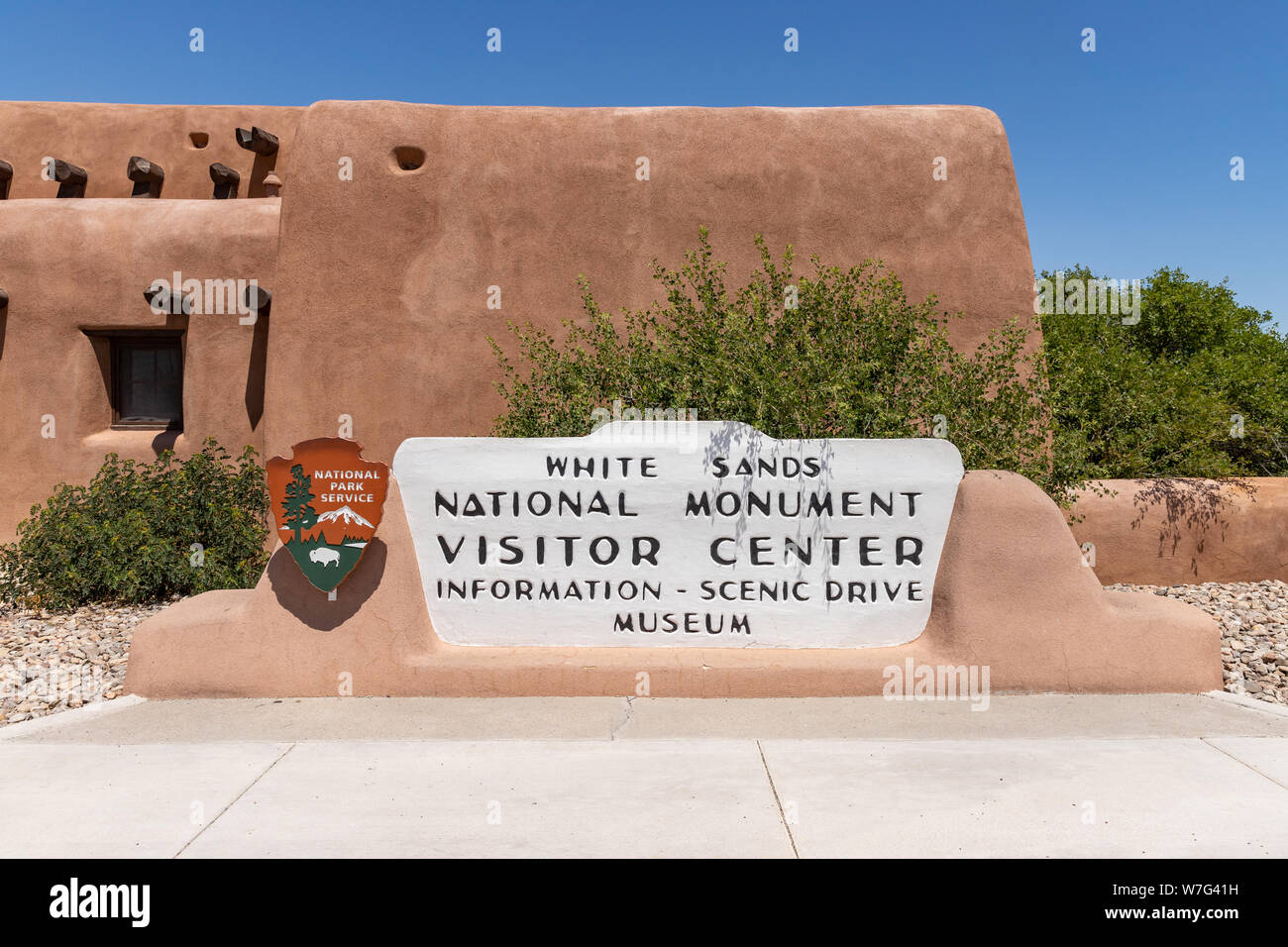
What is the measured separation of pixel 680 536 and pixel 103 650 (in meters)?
4.51

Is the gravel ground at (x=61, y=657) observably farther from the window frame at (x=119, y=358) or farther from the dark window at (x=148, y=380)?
the dark window at (x=148, y=380)

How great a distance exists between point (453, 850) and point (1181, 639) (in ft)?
15.5

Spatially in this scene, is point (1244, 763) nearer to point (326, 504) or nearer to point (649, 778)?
point (649, 778)

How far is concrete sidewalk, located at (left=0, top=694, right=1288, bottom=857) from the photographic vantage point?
153 inches

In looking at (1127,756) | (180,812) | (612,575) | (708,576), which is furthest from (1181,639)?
(180,812)

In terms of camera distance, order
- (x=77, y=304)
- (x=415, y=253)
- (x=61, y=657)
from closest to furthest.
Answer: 1. (x=61, y=657)
2. (x=415, y=253)
3. (x=77, y=304)

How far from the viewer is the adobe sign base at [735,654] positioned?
5.91 metres

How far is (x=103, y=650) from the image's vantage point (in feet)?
23.2

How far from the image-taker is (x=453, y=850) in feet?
12.3

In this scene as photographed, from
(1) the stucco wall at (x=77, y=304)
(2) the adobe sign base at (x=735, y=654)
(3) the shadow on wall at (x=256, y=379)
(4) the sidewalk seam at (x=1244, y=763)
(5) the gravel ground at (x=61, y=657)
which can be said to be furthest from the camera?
(1) the stucco wall at (x=77, y=304)

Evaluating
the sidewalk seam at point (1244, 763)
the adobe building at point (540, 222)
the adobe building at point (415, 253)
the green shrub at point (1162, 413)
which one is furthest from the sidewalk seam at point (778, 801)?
the adobe building at point (540, 222)

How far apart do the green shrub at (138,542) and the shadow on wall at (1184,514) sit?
348 inches

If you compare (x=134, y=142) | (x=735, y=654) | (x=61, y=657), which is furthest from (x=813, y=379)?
(x=134, y=142)
